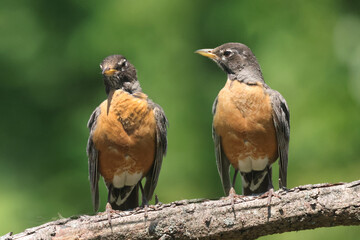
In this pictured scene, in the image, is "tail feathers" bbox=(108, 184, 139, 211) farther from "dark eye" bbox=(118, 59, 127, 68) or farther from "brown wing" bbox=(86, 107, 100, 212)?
"dark eye" bbox=(118, 59, 127, 68)

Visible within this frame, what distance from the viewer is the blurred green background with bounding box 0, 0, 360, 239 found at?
9.30m

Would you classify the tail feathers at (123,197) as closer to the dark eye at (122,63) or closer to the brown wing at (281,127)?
the dark eye at (122,63)

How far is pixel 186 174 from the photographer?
945cm

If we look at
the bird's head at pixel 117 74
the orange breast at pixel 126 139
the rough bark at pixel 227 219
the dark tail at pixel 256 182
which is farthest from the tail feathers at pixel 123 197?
the rough bark at pixel 227 219

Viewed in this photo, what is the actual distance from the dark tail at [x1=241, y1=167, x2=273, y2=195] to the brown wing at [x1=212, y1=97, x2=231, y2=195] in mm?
188

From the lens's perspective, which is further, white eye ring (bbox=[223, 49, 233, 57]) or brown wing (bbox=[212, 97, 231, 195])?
white eye ring (bbox=[223, 49, 233, 57])

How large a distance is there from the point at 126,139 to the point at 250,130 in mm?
1242

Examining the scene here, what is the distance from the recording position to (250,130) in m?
6.86

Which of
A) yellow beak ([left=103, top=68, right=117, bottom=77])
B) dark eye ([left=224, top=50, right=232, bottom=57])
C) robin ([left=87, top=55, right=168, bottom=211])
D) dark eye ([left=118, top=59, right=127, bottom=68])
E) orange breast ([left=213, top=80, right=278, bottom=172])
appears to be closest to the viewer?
orange breast ([left=213, top=80, right=278, bottom=172])

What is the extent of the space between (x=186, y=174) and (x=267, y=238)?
143 centimetres

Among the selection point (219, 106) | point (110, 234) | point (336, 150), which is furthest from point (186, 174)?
point (110, 234)

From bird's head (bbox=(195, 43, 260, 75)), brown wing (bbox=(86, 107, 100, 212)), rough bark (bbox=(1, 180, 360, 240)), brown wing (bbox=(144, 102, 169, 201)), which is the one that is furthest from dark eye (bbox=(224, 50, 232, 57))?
rough bark (bbox=(1, 180, 360, 240))

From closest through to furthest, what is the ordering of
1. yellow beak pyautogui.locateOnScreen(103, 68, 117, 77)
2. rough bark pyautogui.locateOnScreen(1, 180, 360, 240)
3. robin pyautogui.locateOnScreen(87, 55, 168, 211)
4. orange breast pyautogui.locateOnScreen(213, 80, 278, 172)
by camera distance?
1. rough bark pyautogui.locateOnScreen(1, 180, 360, 240)
2. orange breast pyautogui.locateOnScreen(213, 80, 278, 172)
3. robin pyautogui.locateOnScreen(87, 55, 168, 211)
4. yellow beak pyautogui.locateOnScreen(103, 68, 117, 77)

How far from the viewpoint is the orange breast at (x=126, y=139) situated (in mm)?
6965
